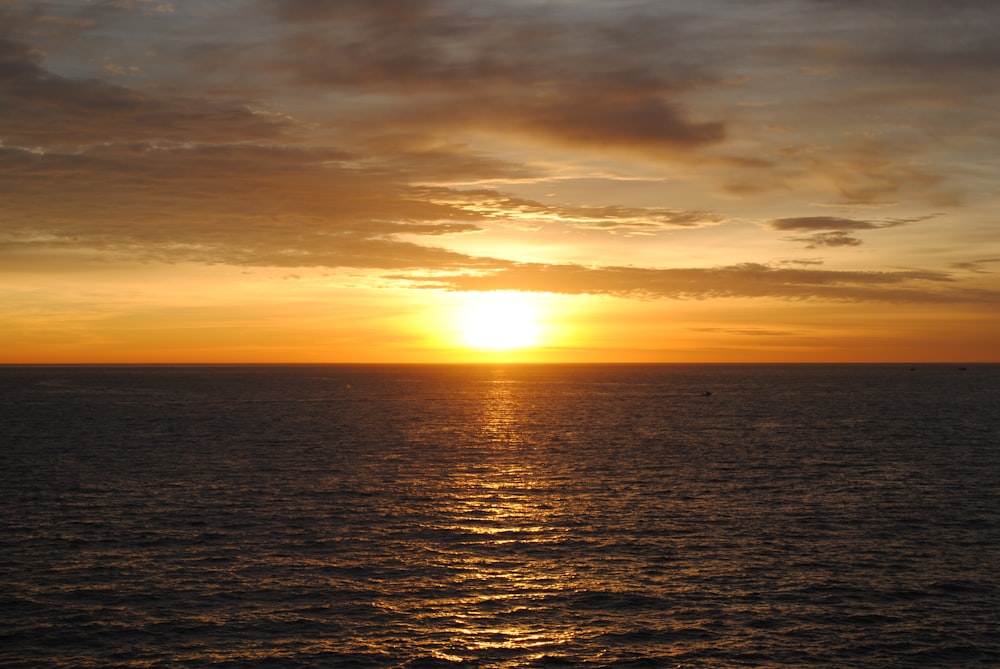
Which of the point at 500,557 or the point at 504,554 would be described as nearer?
the point at 500,557

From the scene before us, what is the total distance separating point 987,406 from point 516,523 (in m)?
160

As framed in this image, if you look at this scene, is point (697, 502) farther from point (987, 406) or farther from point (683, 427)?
point (987, 406)

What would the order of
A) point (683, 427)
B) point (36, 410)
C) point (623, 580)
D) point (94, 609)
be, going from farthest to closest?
point (36, 410) → point (683, 427) → point (623, 580) → point (94, 609)

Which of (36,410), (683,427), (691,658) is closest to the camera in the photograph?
(691,658)

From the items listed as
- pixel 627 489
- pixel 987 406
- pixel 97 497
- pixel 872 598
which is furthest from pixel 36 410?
pixel 987 406

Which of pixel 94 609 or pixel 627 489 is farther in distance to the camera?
pixel 627 489

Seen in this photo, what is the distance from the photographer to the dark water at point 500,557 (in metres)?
37.5

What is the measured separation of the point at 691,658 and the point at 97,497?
5299 cm

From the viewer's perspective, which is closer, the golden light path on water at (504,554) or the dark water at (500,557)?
the dark water at (500,557)

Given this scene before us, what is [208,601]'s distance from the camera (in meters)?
42.5

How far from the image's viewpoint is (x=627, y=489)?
7544 cm

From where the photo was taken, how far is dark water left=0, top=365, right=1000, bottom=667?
3753 centimetres

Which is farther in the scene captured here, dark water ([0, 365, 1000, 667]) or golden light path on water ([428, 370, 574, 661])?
golden light path on water ([428, 370, 574, 661])

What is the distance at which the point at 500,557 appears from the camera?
51531 millimetres
